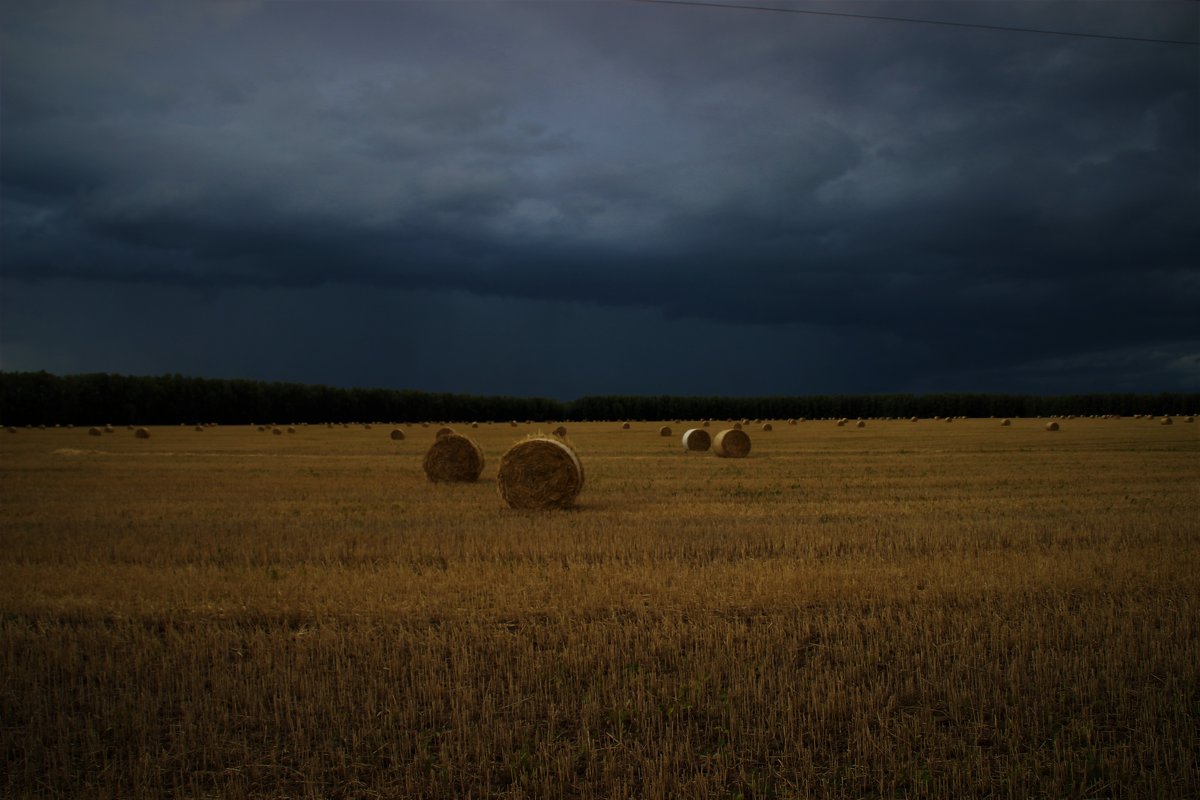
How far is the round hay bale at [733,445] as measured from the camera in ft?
95.7

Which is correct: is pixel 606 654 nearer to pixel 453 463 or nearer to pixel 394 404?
pixel 453 463

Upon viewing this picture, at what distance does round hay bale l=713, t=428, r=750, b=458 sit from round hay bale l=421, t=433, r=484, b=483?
1052cm

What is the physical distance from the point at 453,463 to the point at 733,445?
441 inches

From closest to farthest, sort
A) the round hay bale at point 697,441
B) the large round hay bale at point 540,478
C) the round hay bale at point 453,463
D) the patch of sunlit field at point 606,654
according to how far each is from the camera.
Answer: the patch of sunlit field at point 606,654 → the large round hay bale at point 540,478 → the round hay bale at point 453,463 → the round hay bale at point 697,441

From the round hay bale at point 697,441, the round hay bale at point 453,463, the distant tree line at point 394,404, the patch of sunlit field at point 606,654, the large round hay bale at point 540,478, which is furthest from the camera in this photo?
the distant tree line at point 394,404

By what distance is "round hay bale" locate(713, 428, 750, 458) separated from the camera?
29156 mm

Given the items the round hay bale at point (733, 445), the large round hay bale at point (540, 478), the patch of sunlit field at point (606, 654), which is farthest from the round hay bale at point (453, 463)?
the round hay bale at point (733, 445)

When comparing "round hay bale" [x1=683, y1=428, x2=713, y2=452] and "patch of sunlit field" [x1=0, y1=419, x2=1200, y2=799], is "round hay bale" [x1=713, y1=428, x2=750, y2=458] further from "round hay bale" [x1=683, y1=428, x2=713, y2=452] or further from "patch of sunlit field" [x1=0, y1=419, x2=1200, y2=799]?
"patch of sunlit field" [x1=0, y1=419, x2=1200, y2=799]

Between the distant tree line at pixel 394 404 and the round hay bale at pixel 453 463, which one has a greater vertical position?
the distant tree line at pixel 394 404

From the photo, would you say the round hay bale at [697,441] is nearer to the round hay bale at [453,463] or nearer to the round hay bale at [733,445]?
the round hay bale at [733,445]

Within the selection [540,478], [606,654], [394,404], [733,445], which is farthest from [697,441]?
[394,404]

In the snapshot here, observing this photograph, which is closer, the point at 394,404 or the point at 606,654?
the point at 606,654

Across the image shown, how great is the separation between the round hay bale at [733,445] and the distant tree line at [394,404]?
6201 cm

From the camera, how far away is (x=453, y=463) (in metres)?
21.2
